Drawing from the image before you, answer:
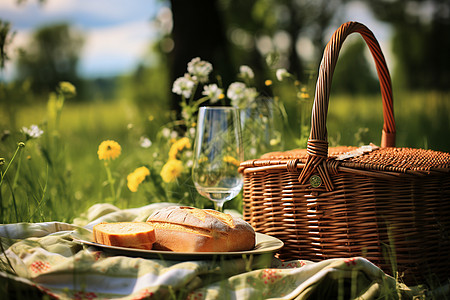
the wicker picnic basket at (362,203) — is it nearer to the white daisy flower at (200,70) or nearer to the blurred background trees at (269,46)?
the white daisy flower at (200,70)

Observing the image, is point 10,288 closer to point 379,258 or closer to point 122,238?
point 122,238

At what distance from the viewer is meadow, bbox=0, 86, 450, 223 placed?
2057mm

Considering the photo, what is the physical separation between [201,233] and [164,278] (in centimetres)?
25

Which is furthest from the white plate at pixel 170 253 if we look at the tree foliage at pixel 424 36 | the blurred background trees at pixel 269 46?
the tree foliage at pixel 424 36

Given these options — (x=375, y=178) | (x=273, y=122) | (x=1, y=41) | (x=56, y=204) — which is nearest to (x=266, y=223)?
(x=375, y=178)

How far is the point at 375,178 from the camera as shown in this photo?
144 cm

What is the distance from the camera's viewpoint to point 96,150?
305 centimetres

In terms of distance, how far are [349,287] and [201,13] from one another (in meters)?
4.14

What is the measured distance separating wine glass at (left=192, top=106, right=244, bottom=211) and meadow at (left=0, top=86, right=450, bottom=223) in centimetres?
41

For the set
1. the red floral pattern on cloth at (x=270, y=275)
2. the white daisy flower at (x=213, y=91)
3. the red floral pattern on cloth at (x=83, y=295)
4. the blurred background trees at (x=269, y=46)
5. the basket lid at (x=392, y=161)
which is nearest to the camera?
the red floral pattern on cloth at (x=83, y=295)

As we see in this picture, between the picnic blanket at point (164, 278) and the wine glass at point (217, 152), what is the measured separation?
0.40 meters

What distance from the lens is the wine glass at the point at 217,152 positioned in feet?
5.61

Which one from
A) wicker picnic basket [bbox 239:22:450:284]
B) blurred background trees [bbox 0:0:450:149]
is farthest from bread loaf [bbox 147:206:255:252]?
blurred background trees [bbox 0:0:450:149]

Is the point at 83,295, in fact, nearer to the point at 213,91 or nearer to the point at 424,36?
the point at 213,91
